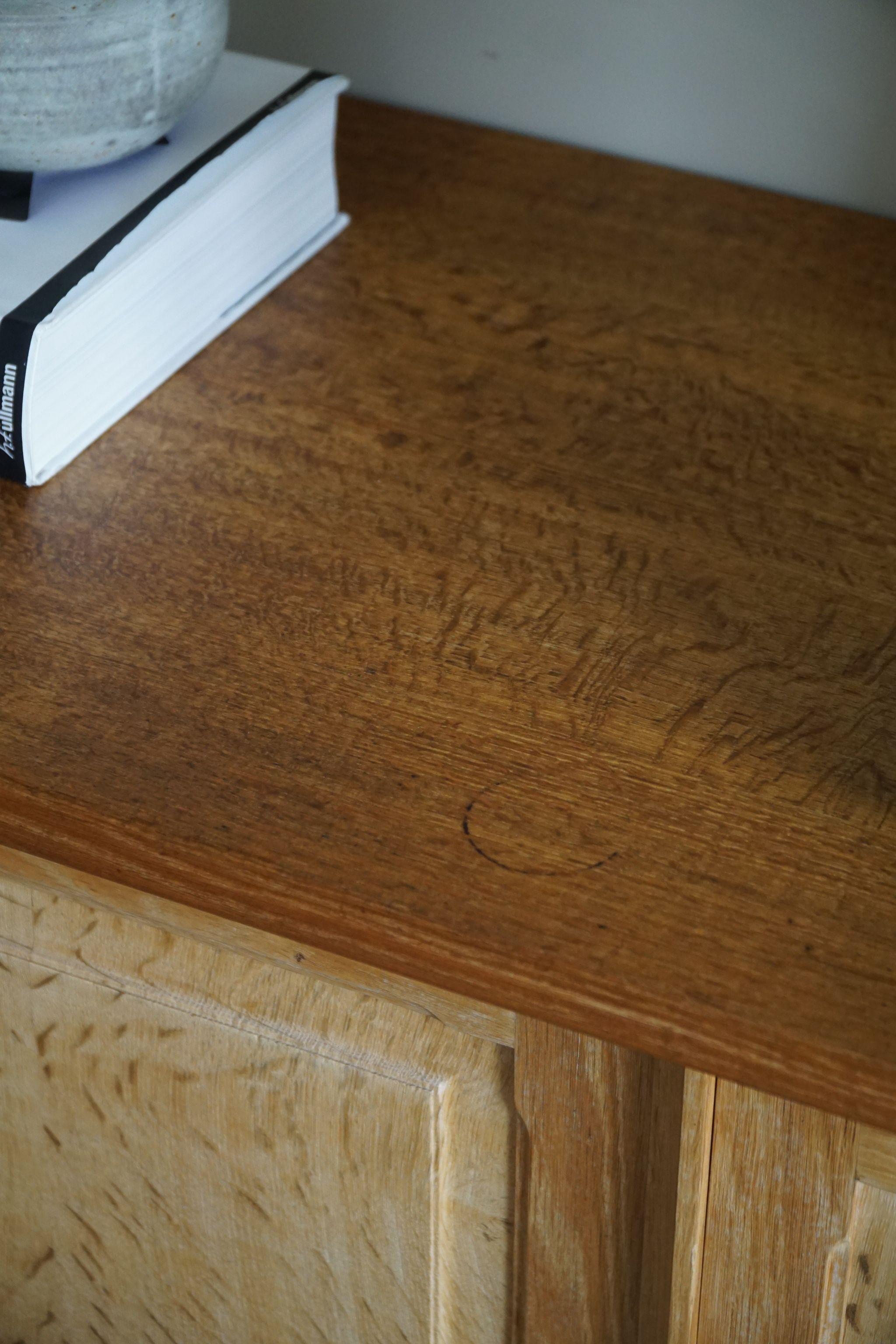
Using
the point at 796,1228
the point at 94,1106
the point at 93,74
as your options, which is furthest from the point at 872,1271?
the point at 93,74

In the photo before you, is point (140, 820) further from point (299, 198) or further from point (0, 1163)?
point (299, 198)

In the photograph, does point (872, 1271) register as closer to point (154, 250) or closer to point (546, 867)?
point (546, 867)

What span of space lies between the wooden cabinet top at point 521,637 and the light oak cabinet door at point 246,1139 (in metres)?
0.10

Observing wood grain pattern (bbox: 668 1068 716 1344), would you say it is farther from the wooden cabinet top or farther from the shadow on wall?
the shadow on wall

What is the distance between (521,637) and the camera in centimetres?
58

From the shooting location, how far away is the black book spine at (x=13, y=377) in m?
0.62

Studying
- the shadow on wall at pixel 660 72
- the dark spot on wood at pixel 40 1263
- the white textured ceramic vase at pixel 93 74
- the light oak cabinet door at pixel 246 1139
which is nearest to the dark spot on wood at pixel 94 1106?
the light oak cabinet door at pixel 246 1139

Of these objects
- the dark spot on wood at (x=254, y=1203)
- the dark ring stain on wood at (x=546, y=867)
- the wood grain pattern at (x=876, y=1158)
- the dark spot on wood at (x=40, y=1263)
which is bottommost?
the dark spot on wood at (x=40, y=1263)

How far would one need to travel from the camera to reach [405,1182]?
60 cm

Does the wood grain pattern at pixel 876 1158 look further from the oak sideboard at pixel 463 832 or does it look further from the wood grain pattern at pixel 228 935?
the wood grain pattern at pixel 228 935

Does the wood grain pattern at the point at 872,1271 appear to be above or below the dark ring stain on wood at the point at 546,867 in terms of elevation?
below

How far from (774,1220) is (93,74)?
60 cm

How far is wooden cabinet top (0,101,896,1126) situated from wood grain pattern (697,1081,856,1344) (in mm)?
67

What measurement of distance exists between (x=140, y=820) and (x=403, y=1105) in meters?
0.18
